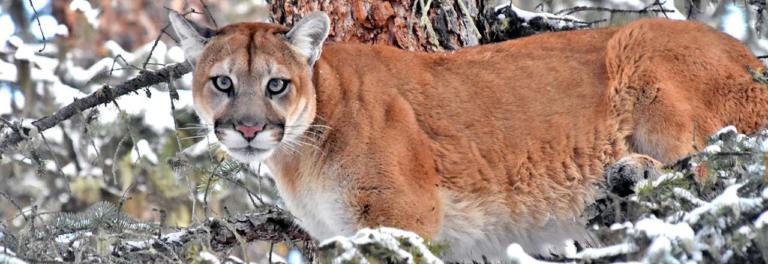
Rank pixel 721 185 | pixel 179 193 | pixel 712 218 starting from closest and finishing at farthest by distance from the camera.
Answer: pixel 712 218
pixel 721 185
pixel 179 193

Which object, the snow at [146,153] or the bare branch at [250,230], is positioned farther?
the snow at [146,153]

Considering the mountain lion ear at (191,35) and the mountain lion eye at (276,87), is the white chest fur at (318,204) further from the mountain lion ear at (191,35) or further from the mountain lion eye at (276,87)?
the mountain lion ear at (191,35)

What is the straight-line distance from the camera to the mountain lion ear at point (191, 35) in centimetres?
602

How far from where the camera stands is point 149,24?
1571 centimetres

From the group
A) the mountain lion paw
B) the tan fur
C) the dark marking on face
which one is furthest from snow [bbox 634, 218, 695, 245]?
the dark marking on face

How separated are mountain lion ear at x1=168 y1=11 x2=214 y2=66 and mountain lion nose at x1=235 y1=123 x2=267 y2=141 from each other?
78cm

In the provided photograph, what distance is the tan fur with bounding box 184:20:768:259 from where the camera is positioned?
5.74m

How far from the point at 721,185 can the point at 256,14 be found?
10411mm

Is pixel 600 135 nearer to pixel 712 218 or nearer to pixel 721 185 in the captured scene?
pixel 721 185

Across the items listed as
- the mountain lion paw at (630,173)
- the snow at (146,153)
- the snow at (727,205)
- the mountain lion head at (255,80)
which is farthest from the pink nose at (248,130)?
the snow at (146,153)

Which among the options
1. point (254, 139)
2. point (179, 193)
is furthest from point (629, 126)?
point (179, 193)

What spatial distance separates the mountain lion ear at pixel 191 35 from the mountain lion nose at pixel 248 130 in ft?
2.55

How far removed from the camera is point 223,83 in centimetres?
581

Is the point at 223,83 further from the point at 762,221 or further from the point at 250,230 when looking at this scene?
the point at 762,221
